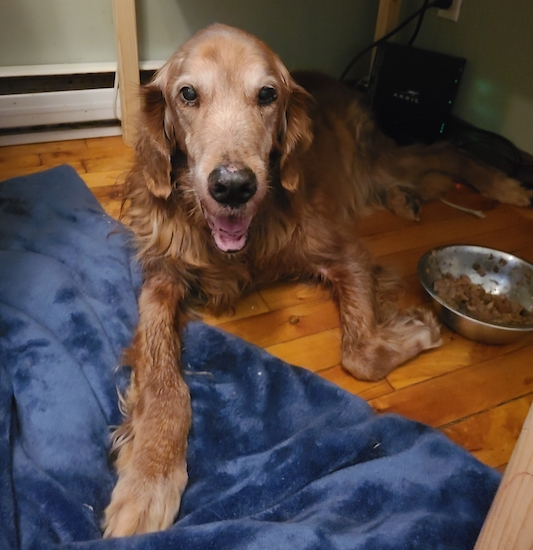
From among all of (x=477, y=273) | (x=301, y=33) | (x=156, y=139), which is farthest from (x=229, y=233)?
(x=301, y=33)

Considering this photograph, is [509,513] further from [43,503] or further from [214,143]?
[214,143]

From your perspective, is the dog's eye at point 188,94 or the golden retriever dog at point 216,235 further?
the dog's eye at point 188,94

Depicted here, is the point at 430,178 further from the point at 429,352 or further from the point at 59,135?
the point at 59,135

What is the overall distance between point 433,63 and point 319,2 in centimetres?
71

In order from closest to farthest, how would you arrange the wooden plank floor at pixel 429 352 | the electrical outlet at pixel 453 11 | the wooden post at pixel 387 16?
the wooden plank floor at pixel 429 352
the electrical outlet at pixel 453 11
the wooden post at pixel 387 16

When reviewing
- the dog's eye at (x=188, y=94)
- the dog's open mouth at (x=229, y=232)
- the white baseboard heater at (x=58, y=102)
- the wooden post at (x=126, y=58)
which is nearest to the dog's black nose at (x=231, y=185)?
the dog's open mouth at (x=229, y=232)

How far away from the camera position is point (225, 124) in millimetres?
1348

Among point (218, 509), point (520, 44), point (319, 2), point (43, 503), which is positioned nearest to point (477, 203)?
point (520, 44)

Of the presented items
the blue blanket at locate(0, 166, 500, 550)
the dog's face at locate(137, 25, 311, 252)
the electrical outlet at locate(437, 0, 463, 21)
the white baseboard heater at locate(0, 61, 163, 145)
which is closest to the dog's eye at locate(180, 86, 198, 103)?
the dog's face at locate(137, 25, 311, 252)

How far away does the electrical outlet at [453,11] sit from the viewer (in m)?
2.52

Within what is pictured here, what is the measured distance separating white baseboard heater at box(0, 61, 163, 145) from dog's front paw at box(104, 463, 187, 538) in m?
2.01

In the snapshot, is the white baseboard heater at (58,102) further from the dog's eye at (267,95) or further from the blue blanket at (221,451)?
the dog's eye at (267,95)

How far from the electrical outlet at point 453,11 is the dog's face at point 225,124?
4.69ft

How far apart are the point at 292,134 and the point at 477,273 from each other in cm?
81
